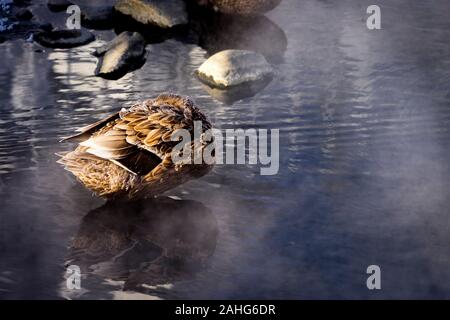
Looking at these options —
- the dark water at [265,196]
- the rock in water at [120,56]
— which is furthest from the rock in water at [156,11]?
the dark water at [265,196]

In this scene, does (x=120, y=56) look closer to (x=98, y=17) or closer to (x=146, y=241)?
(x=98, y=17)

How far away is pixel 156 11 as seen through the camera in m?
10.4

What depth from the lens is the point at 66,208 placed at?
575cm

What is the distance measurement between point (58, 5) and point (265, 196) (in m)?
6.28

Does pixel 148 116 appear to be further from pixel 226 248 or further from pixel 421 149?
pixel 421 149

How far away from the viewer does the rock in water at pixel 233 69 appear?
8.23 metres

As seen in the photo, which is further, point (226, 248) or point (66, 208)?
point (66, 208)

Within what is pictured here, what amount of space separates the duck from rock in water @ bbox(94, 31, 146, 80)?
9.35ft

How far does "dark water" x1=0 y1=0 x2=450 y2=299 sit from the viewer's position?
488 centimetres

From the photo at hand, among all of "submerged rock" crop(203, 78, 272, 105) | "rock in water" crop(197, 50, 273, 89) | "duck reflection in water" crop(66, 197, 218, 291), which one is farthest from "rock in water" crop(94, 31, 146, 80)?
"duck reflection in water" crop(66, 197, 218, 291)

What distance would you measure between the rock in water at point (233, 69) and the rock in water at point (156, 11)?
2.04 metres

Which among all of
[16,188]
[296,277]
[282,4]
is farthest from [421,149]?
[282,4]

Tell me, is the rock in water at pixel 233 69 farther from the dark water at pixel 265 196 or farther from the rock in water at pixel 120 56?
the rock in water at pixel 120 56

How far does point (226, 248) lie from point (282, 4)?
22.8 feet
